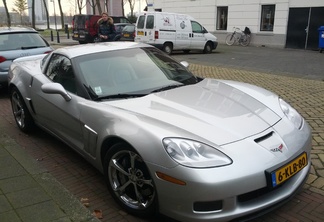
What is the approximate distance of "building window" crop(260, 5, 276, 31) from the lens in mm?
19219

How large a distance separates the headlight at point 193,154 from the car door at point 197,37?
13.7 meters

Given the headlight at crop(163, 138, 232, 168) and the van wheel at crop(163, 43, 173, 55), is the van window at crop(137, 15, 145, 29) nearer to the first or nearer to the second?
the van wheel at crop(163, 43, 173, 55)

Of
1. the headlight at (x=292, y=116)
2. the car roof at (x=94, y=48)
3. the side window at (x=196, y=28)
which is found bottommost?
the headlight at (x=292, y=116)

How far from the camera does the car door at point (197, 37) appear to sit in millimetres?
15771

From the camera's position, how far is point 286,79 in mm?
8734

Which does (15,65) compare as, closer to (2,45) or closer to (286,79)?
(2,45)

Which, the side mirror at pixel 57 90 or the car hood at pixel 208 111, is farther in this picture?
the side mirror at pixel 57 90

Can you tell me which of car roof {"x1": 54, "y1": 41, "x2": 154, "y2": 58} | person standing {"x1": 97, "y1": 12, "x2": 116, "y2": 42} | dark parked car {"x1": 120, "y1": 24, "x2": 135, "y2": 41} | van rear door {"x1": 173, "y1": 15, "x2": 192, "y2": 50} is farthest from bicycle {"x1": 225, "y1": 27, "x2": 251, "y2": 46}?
car roof {"x1": 54, "y1": 41, "x2": 154, "y2": 58}

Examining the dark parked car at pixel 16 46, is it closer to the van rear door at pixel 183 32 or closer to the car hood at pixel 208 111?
the car hood at pixel 208 111

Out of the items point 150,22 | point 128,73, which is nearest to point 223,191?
point 128,73

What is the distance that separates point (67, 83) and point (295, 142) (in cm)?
239

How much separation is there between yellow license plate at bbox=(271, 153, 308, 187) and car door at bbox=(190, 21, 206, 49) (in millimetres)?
13358

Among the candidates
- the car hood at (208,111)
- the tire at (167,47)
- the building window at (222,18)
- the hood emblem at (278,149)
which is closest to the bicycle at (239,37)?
the building window at (222,18)

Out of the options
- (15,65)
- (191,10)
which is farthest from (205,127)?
(191,10)
